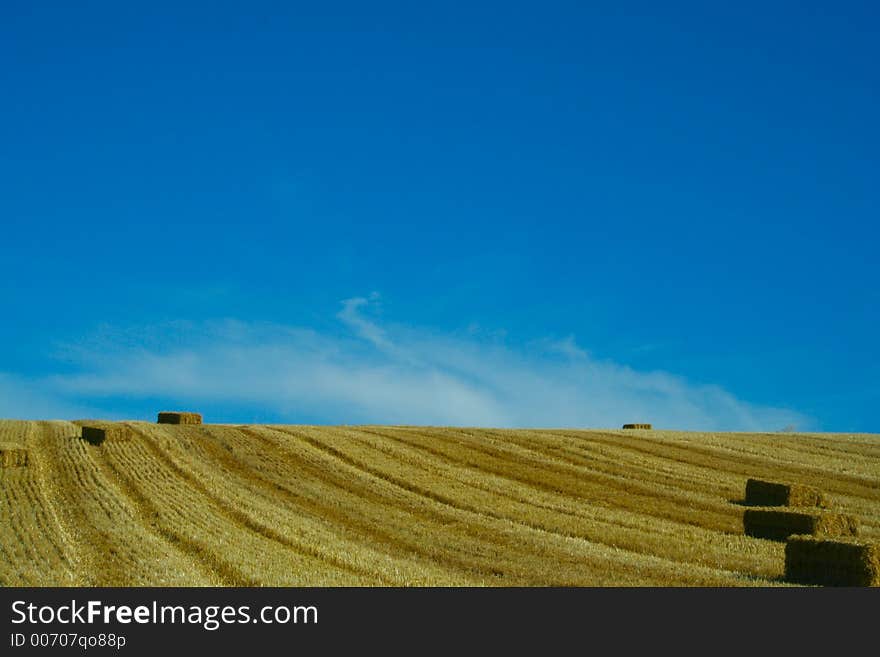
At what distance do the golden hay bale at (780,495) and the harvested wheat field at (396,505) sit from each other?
69 cm

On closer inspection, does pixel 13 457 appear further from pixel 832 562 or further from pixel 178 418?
pixel 832 562

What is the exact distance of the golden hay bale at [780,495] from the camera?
2427 centimetres

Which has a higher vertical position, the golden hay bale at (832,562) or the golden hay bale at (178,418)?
the golden hay bale at (178,418)

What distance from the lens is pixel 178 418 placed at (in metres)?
39.0

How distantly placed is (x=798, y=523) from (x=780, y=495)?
4.38 m

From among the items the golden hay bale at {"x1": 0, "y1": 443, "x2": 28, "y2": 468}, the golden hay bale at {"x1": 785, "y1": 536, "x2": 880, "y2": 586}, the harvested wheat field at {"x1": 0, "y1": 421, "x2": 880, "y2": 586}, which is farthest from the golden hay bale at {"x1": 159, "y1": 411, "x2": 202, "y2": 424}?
the golden hay bale at {"x1": 785, "y1": 536, "x2": 880, "y2": 586}

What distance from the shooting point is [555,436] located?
3766cm

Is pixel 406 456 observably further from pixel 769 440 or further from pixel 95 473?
pixel 769 440

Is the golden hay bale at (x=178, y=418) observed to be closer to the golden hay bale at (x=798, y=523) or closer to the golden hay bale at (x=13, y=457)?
the golden hay bale at (x=13, y=457)
